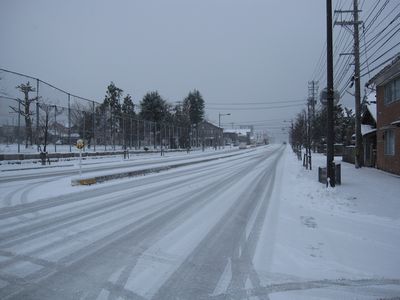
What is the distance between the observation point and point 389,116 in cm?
2420

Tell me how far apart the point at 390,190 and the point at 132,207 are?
10.3 m

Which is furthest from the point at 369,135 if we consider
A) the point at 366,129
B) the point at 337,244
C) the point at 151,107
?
the point at 151,107

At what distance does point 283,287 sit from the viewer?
528 cm

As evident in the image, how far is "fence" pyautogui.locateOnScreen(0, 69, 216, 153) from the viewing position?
31562mm

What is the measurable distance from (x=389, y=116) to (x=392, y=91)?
5.08 ft

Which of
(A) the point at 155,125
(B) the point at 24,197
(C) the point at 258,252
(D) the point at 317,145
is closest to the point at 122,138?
(A) the point at 155,125

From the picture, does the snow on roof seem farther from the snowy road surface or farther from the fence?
the fence

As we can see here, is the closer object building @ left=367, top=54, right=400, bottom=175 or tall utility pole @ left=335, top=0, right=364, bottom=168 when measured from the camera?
building @ left=367, top=54, right=400, bottom=175

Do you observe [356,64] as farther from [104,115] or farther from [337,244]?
[104,115]

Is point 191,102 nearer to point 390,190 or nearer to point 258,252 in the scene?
point 390,190

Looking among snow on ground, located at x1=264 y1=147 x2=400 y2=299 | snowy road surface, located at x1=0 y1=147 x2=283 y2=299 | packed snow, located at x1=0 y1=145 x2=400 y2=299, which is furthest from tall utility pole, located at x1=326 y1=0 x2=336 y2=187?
snowy road surface, located at x1=0 y1=147 x2=283 y2=299

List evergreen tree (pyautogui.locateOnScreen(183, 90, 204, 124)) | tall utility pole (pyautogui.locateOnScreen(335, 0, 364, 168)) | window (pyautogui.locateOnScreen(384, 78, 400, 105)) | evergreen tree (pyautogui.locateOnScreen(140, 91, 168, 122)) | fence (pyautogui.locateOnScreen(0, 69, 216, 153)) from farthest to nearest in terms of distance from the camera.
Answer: evergreen tree (pyautogui.locateOnScreen(183, 90, 204, 124))
evergreen tree (pyautogui.locateOnScreen(140, 91, 168, 122))
fence (pyautogui.locateOnScreen(0, 69, 216, 153))
tall utility pole (pyautogui.locateOnScreen(335, 0, 364, 168))
window (pyautogui.locateOnScreen(384, 78, 400, 105))

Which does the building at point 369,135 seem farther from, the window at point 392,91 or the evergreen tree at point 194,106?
the evergreen tree at point 194,106

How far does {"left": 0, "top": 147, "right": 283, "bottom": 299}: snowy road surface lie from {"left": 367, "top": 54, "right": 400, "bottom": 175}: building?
13.8 meters
